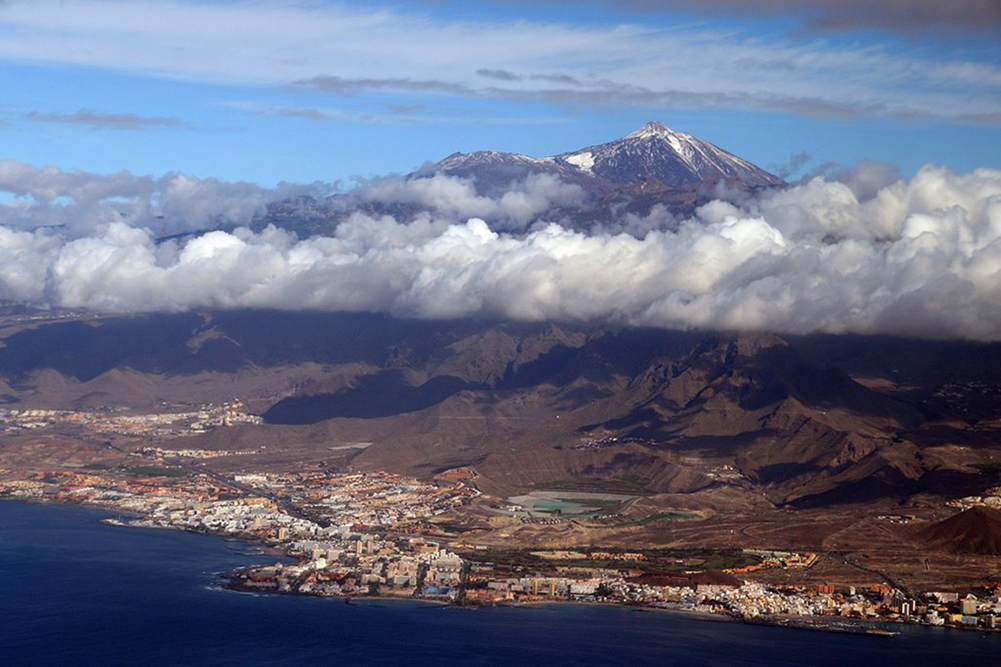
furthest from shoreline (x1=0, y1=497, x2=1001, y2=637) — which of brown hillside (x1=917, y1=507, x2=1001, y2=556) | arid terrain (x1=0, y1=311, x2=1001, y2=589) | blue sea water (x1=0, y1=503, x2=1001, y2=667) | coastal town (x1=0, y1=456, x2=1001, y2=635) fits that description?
brown hillside (x1=917, y1=507, x2=1001, y2=556)

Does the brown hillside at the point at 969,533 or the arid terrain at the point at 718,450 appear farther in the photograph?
the arid terrain at the point at 718,450

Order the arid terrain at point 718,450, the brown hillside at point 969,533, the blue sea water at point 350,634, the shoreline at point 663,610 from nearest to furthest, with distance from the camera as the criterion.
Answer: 1. the blue sea water at point 350,634
2. the shoreline at point 663,610
3. the brown hillside at point 969,533
4. the arid terrain at point 718,450

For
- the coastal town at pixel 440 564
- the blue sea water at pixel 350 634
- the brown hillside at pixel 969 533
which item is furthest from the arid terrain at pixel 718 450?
the blue sea water at pixel 350 634

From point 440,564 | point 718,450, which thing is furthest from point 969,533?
point 718,450

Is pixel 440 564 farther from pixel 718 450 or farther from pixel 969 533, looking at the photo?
pixel 718 450

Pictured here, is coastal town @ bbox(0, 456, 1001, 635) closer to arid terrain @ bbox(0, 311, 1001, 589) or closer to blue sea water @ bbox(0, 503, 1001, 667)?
blue sea water @ bbox(0, 503, 1001, 667)

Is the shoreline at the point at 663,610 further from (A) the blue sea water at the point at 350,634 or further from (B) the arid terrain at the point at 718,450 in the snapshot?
(B) the arid terrain at the point at 718,450
